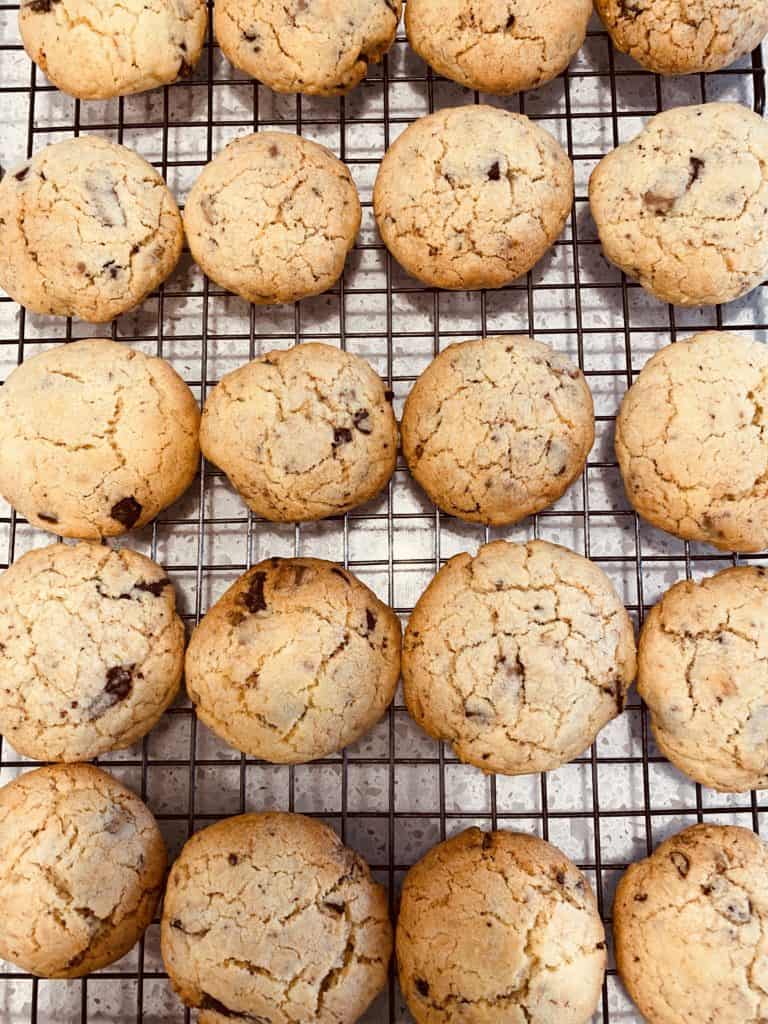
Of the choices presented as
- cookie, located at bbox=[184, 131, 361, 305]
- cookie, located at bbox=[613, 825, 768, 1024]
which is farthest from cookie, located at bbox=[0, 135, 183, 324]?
cookie, located at bbox=[613, 825, 768, 1024]

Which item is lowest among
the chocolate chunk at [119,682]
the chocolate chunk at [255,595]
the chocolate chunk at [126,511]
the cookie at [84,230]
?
the chocolate chunk at [119,682]

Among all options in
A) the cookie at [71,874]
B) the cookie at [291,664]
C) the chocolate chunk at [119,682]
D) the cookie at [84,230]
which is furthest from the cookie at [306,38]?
the cookie at [71,874]

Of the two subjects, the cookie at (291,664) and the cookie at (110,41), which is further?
the cookie at (110,41)

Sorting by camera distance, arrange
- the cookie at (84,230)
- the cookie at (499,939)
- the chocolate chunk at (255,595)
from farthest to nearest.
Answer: the cookie at (84,230), the chocolate chunk at (255,595), the cookie at (499,939)

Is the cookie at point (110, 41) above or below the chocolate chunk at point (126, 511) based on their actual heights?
above

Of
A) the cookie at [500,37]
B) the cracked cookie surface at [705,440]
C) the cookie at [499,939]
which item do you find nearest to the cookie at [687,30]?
the cookie at [500,37]

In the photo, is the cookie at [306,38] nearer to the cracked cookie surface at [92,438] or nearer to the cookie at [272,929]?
the cracked cookie surface at [92,438]

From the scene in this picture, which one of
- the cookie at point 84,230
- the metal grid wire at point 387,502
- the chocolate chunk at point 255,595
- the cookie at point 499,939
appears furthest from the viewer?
the metal grid wire at point 387,502
